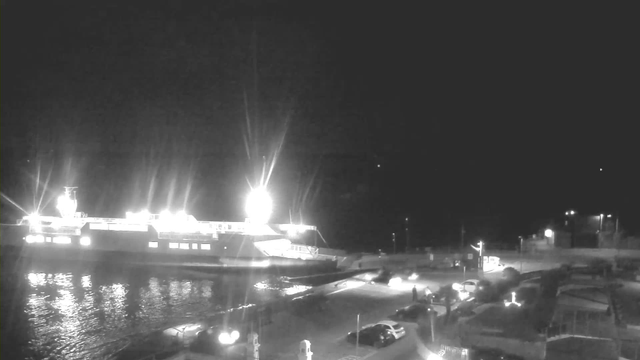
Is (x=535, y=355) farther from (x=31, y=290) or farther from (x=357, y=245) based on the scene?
(x=357, y=245)

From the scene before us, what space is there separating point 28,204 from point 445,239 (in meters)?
33.7

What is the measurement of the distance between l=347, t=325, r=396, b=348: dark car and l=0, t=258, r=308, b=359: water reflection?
4827 mm

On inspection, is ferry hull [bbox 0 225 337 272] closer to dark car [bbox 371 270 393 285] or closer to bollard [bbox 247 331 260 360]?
dark car [bbox 371 270 393 285]

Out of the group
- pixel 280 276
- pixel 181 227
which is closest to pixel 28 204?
pixel 181 227

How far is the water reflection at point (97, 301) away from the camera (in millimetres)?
10125

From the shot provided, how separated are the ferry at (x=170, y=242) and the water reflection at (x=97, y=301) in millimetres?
723

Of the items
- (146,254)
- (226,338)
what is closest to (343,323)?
(226,338)

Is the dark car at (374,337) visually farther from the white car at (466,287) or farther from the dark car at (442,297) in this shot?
the white car at (466,287)

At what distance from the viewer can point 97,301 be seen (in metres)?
13.7

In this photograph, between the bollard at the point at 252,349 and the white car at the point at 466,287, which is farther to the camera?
the white car at the point at 466,287

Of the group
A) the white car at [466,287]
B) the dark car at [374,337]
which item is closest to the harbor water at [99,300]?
the dark car at [374,337]

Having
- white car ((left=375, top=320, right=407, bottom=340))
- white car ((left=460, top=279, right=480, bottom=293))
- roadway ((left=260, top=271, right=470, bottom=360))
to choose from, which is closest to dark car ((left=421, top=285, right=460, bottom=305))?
roadway ((left=260, top=271, right=470, bottom=360))

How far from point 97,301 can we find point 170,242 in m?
5.36

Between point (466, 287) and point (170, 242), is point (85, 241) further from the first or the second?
point (466, 287)
